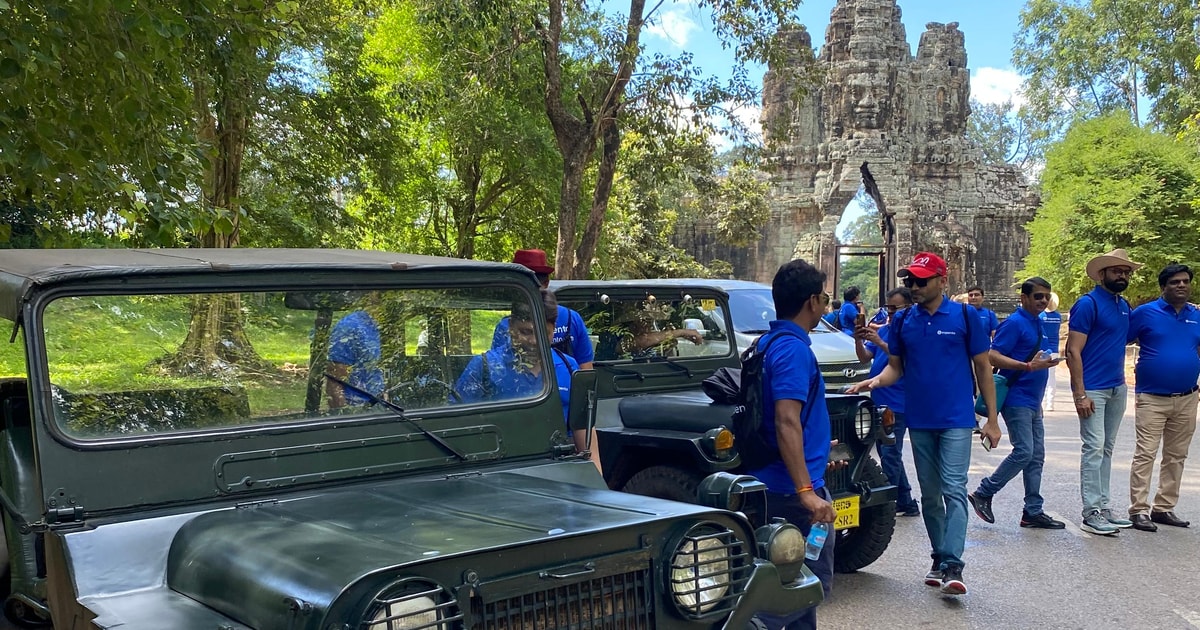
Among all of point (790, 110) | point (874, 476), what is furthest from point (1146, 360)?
point (790, 110)

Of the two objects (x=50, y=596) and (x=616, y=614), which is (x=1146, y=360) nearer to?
(x=616, y=614)

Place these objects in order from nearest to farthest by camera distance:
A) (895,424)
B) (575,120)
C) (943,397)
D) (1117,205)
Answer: (943,397) → (895,424) → (575,120) → (1117,205)

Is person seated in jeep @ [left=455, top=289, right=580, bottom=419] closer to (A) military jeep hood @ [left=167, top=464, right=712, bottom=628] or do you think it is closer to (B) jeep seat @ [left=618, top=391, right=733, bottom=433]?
(A) military jeep hood @ [left=167, top=464, right=712, bottom=628]

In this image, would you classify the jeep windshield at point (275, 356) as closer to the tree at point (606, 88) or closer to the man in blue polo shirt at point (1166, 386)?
the man in blue polo shirt at point (1166, 386)

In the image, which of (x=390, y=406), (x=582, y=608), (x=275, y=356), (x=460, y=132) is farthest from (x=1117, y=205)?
(x=582, y=608)

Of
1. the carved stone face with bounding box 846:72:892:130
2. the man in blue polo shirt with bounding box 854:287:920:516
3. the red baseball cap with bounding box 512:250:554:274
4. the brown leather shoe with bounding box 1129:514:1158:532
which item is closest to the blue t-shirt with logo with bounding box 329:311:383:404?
the red baseball cap with bounding box 512:250:554:274

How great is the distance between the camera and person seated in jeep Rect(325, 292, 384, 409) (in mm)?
3586

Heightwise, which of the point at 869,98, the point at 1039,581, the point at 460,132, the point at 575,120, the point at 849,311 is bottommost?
the point at 1039,581

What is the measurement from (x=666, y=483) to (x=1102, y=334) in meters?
3.86

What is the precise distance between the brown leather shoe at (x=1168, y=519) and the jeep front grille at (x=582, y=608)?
611cm

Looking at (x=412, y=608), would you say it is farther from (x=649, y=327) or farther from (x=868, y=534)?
(x=649, y=327)

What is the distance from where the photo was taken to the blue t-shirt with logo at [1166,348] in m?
7.30

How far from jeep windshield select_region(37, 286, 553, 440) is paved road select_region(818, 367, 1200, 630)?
2.61 m

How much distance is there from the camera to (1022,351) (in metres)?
7.57
